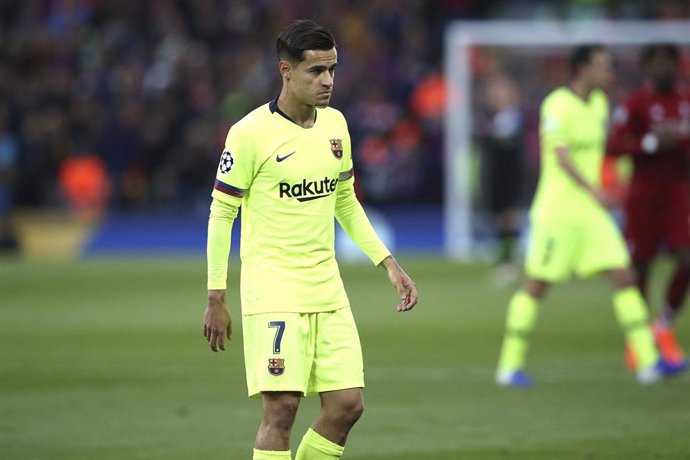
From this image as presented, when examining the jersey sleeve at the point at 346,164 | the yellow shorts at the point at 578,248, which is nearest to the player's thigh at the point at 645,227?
the yellow shorts at the point at 578,248

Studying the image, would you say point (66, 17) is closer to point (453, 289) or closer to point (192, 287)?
point (192, 287)

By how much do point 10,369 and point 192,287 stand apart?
6703 millimetres

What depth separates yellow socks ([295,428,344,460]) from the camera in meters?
6.03

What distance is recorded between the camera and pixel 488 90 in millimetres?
22375

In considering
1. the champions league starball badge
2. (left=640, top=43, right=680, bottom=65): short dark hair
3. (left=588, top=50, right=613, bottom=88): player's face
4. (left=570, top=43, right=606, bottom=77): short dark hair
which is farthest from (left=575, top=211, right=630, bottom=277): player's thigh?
the champions league starball badge

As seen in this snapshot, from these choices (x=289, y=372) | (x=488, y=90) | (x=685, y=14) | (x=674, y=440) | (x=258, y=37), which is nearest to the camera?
(x=289, y=372)

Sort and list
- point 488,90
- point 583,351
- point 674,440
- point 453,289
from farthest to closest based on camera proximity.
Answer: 1. point 488,90
2. point 453,289
3. point 583,351
4. point 674,440

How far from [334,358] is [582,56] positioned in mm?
4851

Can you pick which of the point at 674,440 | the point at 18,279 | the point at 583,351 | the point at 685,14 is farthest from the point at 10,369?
the point at 685,14

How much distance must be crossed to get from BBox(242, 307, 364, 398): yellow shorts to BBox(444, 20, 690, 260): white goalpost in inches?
633

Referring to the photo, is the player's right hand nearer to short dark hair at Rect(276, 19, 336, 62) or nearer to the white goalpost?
short dark hair at Rect(276, 19, 336, 62)

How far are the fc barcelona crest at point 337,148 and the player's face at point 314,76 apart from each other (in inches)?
9.0

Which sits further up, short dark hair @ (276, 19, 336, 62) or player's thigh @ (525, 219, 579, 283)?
short dark hair @ (276, 19, 336, 62)

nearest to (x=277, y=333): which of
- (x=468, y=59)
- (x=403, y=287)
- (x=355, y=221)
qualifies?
(x=403, y=287)
